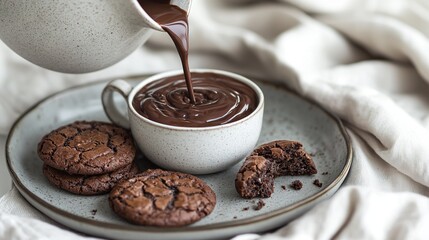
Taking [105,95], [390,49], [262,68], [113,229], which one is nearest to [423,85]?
[390,49]

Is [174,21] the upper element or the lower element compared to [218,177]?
upper

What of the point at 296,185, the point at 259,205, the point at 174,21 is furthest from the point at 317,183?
the point at 174,21

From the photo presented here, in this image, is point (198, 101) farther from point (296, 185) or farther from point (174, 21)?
point (296, 185)

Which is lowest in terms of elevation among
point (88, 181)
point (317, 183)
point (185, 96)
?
point (317, 183)

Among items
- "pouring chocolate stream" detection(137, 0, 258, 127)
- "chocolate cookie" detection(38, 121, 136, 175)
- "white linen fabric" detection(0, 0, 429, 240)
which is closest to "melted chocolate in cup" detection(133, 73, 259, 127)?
"pouring chocolate stream" detection(137, 0, 258, 127)

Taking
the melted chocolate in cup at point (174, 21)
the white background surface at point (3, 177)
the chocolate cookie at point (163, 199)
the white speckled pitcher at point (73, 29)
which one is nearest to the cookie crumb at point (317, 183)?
the chocolate cookie at point (163, 199)

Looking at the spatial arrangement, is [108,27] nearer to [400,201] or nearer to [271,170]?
[271,170]
